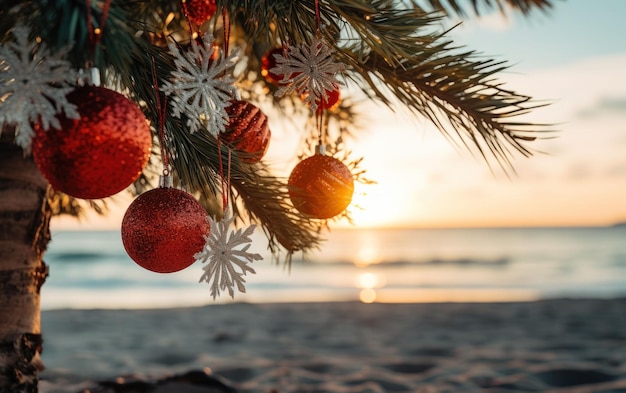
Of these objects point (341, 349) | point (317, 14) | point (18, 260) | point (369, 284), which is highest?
point (317, 14)

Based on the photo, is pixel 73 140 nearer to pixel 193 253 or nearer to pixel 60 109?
pixel 60 109

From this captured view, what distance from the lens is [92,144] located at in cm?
89

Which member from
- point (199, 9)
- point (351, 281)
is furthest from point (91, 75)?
point (351, 281)

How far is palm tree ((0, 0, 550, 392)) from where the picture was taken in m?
0.92

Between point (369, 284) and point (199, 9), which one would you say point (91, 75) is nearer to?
point (199, 9)

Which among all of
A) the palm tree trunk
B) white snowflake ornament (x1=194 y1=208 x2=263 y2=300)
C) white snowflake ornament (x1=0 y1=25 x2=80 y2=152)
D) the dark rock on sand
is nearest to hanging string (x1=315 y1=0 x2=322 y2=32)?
white snowflake ornament (x1=194 y1=208 x2=263 y2=300)

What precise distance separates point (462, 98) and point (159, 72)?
29.2 inches

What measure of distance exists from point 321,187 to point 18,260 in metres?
1.08

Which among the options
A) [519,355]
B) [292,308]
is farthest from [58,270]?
[519,355]

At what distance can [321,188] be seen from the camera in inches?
55.4

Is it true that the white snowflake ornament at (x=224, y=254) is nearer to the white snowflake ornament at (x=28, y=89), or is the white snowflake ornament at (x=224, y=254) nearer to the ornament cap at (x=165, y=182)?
the ornament cap at (x=165, y=182)

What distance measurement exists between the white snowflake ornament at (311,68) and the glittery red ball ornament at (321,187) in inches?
7.1

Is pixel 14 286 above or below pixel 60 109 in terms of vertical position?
below

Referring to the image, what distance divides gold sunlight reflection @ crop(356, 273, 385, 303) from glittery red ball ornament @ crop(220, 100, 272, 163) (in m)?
9.43
